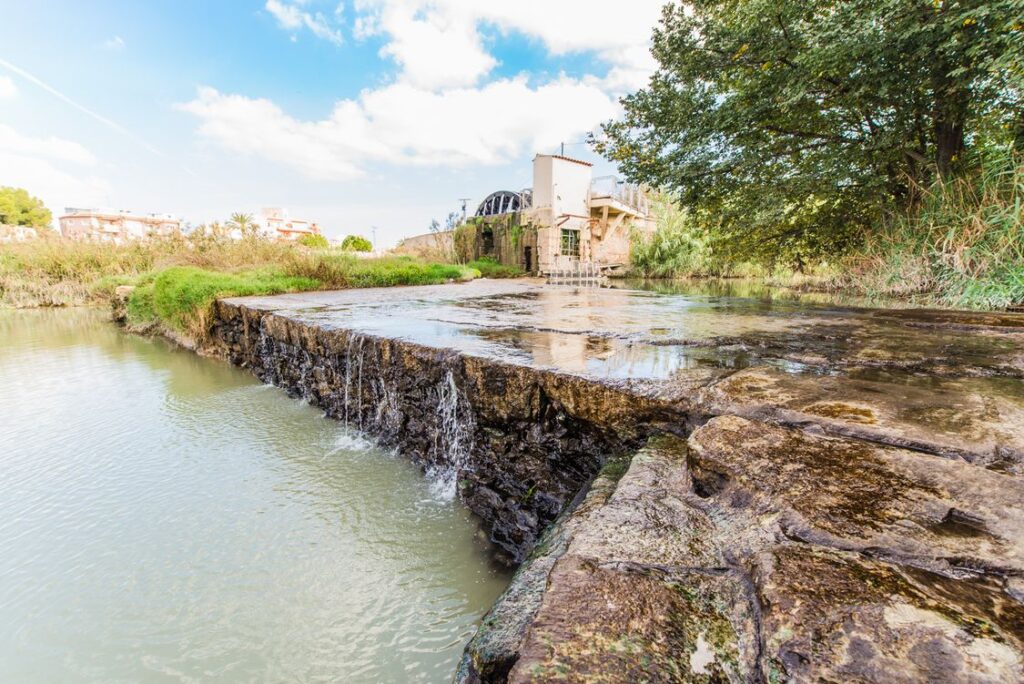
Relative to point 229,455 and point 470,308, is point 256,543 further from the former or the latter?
point 470,308

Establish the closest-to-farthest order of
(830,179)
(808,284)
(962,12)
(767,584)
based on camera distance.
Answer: (767,584), (962,12), (830,179), (808,284)

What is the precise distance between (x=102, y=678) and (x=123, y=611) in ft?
1.09

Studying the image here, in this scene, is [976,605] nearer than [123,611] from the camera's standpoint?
Yes

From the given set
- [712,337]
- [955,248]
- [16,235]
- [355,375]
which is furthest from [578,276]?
[16,235]

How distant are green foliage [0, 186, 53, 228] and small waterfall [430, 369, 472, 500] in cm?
4430

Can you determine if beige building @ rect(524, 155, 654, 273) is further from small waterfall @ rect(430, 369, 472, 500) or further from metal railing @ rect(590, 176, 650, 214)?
small waterfall @ rect(430, 369, 472, 500)

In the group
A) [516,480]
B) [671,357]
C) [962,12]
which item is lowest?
[516,480]

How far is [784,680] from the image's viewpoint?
631 millimetres

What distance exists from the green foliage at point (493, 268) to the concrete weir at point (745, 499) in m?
14.2

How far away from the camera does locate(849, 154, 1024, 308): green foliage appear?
434 cm

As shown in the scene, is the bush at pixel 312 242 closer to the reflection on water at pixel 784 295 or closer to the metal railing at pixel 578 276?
the metal railing at pixel 578 276

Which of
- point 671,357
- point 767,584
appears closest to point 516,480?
point 671,357

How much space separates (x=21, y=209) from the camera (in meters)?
34.0

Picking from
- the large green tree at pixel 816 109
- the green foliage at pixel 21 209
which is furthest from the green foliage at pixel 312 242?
the green foliage at pixel 21 209
